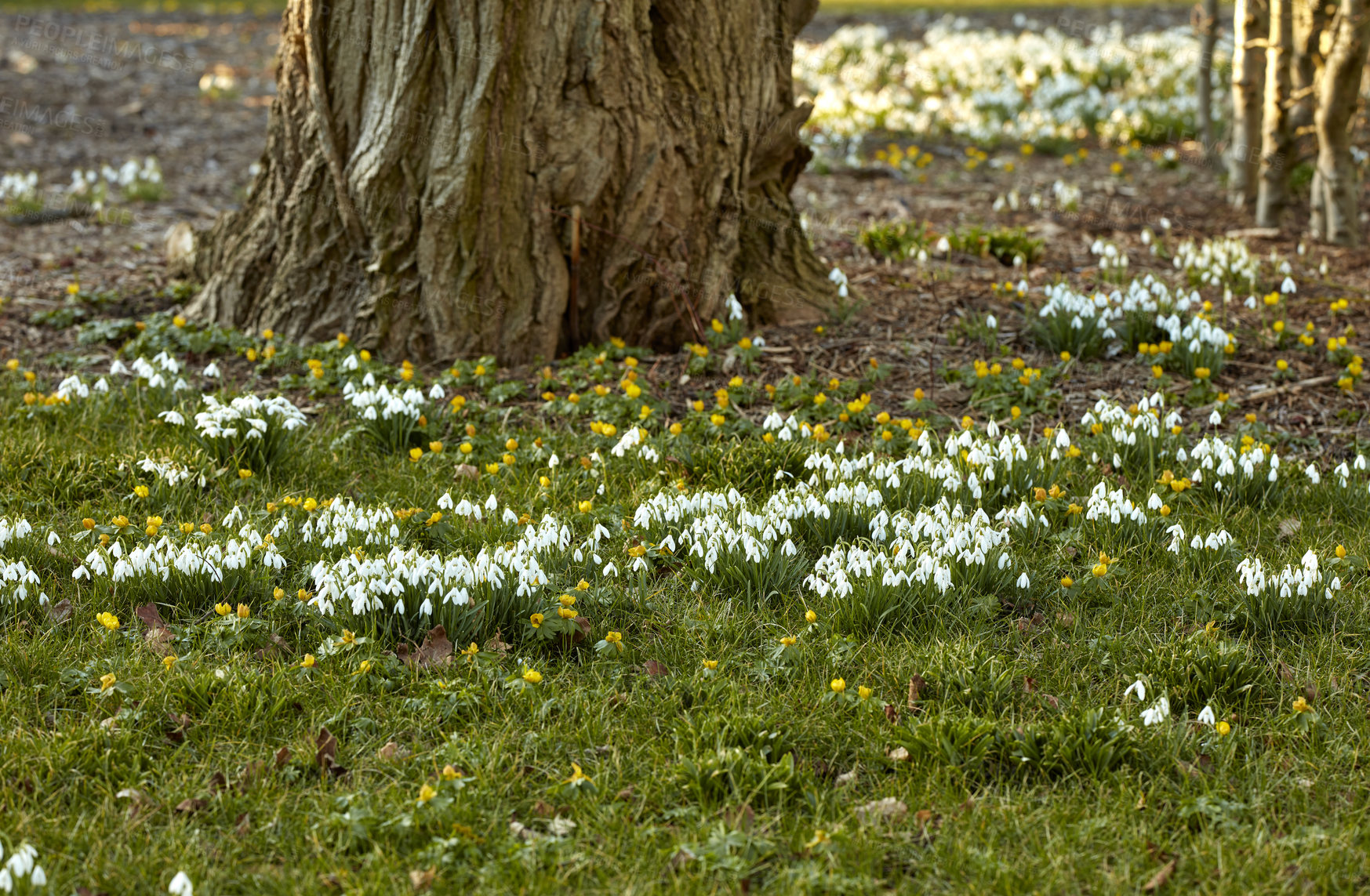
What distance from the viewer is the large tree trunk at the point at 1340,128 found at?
6.82m

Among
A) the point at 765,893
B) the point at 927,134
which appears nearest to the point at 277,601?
the point at 765,893

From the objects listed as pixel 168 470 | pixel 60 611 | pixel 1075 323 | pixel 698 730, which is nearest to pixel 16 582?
pixel 60 611

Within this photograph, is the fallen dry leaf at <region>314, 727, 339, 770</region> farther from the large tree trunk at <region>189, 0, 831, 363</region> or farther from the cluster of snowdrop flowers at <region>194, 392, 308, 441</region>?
the large tree trunk at <region>189, 0, 831, 363</region>

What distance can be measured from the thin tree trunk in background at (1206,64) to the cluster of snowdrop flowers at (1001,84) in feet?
2.75

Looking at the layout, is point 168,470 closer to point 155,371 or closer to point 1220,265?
point 155,371

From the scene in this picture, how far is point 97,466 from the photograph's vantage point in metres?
4.62

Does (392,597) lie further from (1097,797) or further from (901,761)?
(1097,797)

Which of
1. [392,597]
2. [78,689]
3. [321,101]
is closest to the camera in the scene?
[78,689]

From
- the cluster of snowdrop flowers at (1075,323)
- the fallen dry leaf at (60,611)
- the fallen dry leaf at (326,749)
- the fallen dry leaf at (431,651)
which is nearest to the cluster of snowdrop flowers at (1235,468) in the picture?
the cluster of snowdrop flowers at (1075,323)

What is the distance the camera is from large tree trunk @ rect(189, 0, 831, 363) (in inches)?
209

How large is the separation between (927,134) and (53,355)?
25.5 feet

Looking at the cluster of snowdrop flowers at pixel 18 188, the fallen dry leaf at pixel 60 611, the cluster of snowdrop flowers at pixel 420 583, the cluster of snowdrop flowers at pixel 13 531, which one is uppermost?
the cluster of snowdrop flowers at pixel 18 188

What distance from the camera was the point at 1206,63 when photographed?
30.7ft

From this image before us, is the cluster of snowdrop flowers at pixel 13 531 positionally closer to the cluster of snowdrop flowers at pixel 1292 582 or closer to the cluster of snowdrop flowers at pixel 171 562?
the cluster of snowdrop flowers at pixel 171 562
